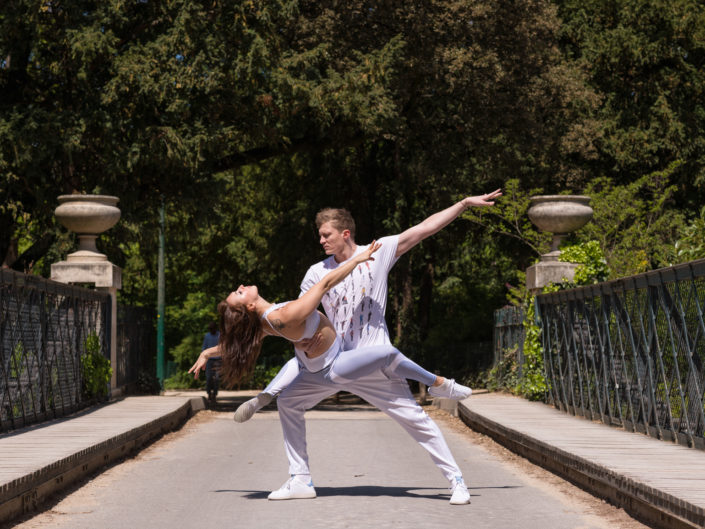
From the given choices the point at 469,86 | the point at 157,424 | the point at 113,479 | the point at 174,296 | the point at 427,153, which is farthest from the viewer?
the point at 174,296

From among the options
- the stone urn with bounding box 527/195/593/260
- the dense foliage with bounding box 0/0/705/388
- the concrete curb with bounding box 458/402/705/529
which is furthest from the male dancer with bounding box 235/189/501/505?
the stone urn with bounding box 527/195/593/260

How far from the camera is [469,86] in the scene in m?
24.2

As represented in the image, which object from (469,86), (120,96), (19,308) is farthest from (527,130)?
(19,308)

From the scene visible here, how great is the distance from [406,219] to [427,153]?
288 cm

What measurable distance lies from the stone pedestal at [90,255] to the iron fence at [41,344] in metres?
0.95

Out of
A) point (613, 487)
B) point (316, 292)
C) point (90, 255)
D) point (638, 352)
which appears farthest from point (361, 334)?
point (90, 255)

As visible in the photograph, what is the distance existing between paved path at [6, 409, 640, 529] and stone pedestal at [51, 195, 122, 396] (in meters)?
5.74

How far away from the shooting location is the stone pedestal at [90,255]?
18.3 m

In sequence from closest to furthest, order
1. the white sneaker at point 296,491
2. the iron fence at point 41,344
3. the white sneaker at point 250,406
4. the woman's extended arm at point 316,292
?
the woman's extended arm at point 316,292
the white sneaker at point 250,406
the white sneaker at point 296,491
the iron fence at point 41,344

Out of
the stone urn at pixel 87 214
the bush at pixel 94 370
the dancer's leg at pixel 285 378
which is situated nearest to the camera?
the dancer's leg at pixel 285 378

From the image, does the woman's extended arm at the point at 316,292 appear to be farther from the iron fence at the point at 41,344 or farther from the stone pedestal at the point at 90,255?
the stone pedestal at the point at 90,255

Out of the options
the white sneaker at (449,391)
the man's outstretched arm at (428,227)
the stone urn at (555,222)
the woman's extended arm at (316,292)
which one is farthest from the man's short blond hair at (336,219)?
the stone urn at (555,222)

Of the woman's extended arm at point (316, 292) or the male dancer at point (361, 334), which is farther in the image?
the male dancer at point (361, 334)

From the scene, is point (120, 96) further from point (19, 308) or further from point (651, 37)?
point (651, 37)
